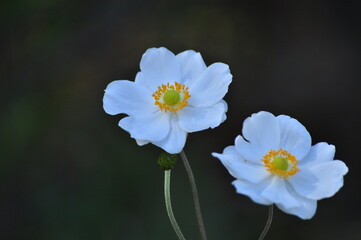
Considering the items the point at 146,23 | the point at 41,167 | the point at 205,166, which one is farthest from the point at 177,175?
the point at 146,23

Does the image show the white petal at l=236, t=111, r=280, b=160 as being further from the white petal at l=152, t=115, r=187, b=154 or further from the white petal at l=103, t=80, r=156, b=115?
the white petal at l=103, t=80, r=156, b=115

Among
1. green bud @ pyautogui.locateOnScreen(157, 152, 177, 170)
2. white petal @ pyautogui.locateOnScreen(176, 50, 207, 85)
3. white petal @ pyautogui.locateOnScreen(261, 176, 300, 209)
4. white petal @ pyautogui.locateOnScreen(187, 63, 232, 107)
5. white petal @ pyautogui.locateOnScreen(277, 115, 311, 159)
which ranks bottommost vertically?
green bud @ pyautogui.locateOnScreen(157, 152, 177, 170)

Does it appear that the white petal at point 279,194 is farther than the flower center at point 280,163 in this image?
No

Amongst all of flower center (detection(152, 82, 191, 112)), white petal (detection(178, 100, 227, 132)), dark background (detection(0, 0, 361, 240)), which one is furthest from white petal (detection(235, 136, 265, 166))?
dark background (detection(0, 0, 361, 240))

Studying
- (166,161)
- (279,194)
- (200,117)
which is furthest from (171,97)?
(279,194)

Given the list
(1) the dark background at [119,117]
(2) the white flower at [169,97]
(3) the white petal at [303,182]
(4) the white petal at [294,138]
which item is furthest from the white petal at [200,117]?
(1) the dark background at [119,117]

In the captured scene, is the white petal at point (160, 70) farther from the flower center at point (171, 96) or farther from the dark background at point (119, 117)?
the dark background at point (119, 117)
